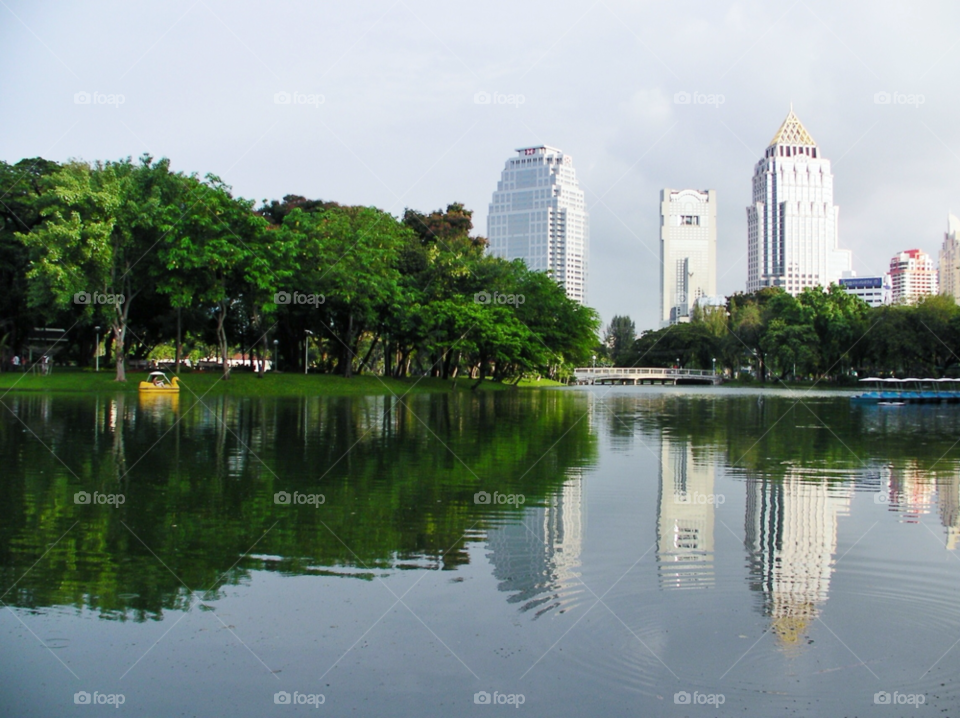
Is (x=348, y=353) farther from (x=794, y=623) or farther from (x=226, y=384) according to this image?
(x=794, y=623)

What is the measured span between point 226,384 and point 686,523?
37.6 m

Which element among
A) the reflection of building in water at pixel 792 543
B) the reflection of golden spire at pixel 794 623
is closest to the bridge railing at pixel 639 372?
the reflection of building in water at pixel 792 543

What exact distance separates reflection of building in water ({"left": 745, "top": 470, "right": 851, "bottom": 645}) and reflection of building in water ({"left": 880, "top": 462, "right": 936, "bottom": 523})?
0.64 m

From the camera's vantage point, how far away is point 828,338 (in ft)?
287

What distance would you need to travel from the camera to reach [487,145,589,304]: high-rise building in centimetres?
15475

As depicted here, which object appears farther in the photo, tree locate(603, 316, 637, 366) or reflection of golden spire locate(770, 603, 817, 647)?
tree locate(603, 316, 637, 366)

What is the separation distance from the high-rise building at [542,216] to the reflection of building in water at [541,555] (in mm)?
142678

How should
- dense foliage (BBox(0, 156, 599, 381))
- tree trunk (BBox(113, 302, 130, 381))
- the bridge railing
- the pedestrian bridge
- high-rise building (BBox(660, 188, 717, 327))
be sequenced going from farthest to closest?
high-rise building (BBox(660, 188, 717, 327)), the bridge railing, the pedestrian bridge, tree trunk (BBox(113, 302, 130, 381)), dense foliage (BBox(0, 156, 599, 381))

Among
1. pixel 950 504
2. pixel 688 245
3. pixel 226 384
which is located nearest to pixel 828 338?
pixel 226 384

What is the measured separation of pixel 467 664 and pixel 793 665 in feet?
6.84

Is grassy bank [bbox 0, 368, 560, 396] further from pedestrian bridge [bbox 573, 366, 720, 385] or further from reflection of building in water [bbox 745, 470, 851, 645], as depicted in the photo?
pedestrian bridge [bbox 573, 366, 720, 385]

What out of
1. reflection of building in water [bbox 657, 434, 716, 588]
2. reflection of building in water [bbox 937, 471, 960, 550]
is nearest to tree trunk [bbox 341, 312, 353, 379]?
reflection of building in water [bbox 657, 434, 716, 588]

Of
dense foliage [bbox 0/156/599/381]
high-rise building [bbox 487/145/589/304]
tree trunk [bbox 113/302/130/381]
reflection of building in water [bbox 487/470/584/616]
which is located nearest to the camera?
reflection of building in water [bbox 487/470/584/616]

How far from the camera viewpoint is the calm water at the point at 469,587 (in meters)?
5.18
